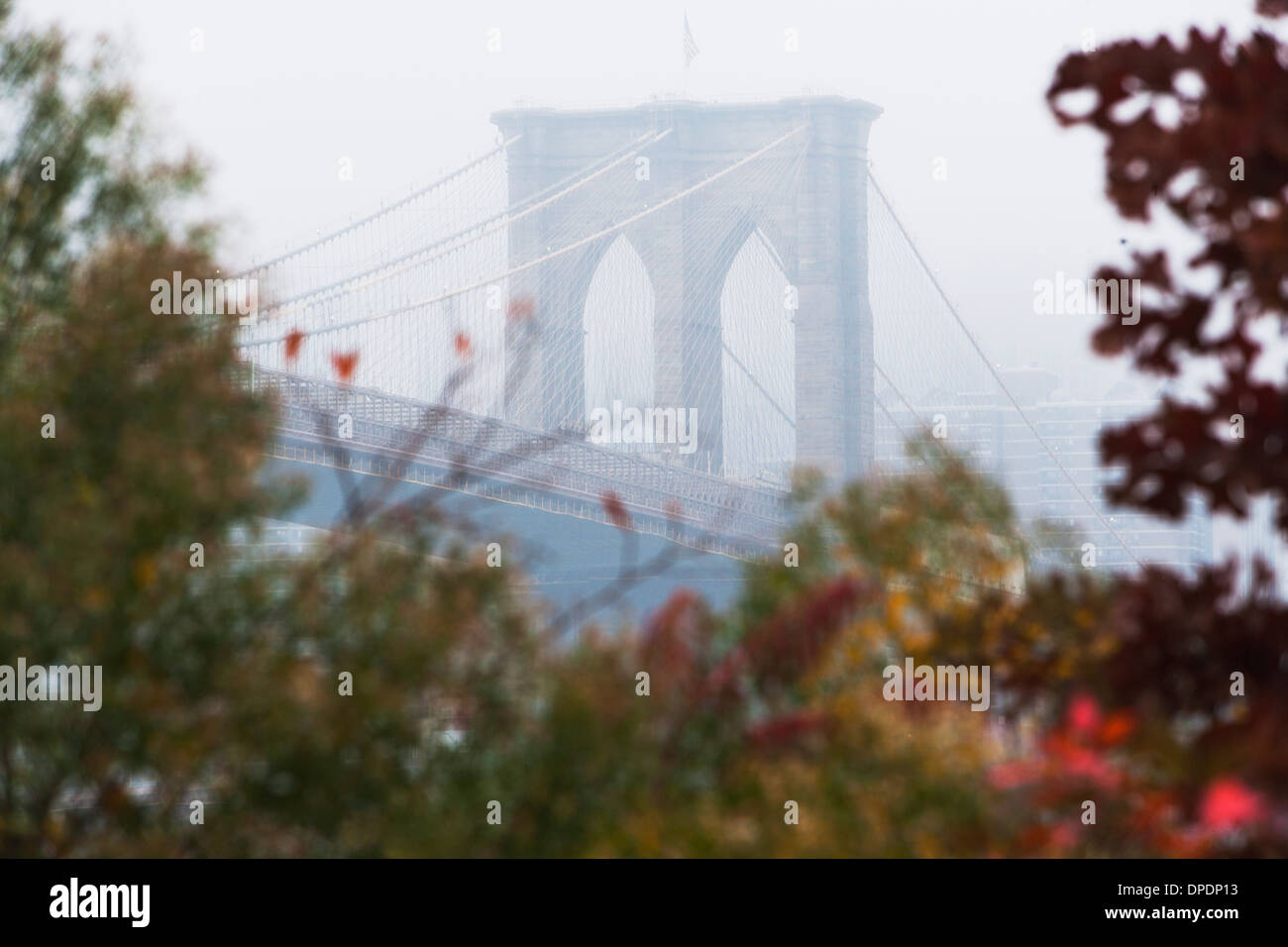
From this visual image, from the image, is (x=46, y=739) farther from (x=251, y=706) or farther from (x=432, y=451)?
(x=432, y=451)

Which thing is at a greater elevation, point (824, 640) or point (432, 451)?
point (432, 451)

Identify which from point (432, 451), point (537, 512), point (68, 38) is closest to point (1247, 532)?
point (68, 38)

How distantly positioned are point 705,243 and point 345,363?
35.8 meters

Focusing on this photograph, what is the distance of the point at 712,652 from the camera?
109 inches

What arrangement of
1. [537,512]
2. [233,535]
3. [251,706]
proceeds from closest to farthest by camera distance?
[251,706] < [233,535] < [537,512]

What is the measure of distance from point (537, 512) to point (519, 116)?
14.4 metres

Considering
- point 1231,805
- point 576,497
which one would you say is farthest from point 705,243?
point 1231,805

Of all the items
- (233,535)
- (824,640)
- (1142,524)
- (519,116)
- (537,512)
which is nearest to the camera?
(824,640)

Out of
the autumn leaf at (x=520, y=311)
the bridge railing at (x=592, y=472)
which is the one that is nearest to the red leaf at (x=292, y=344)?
the autumn leaf at (x=520, y=311)

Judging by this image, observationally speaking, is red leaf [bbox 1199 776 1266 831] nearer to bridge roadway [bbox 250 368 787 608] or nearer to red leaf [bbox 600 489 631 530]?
red leaf [bbox 600 489 631 530]

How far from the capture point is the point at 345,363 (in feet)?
9.41

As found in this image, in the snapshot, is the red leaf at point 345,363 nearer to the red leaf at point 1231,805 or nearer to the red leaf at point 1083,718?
the red leaf at point 1083,718
